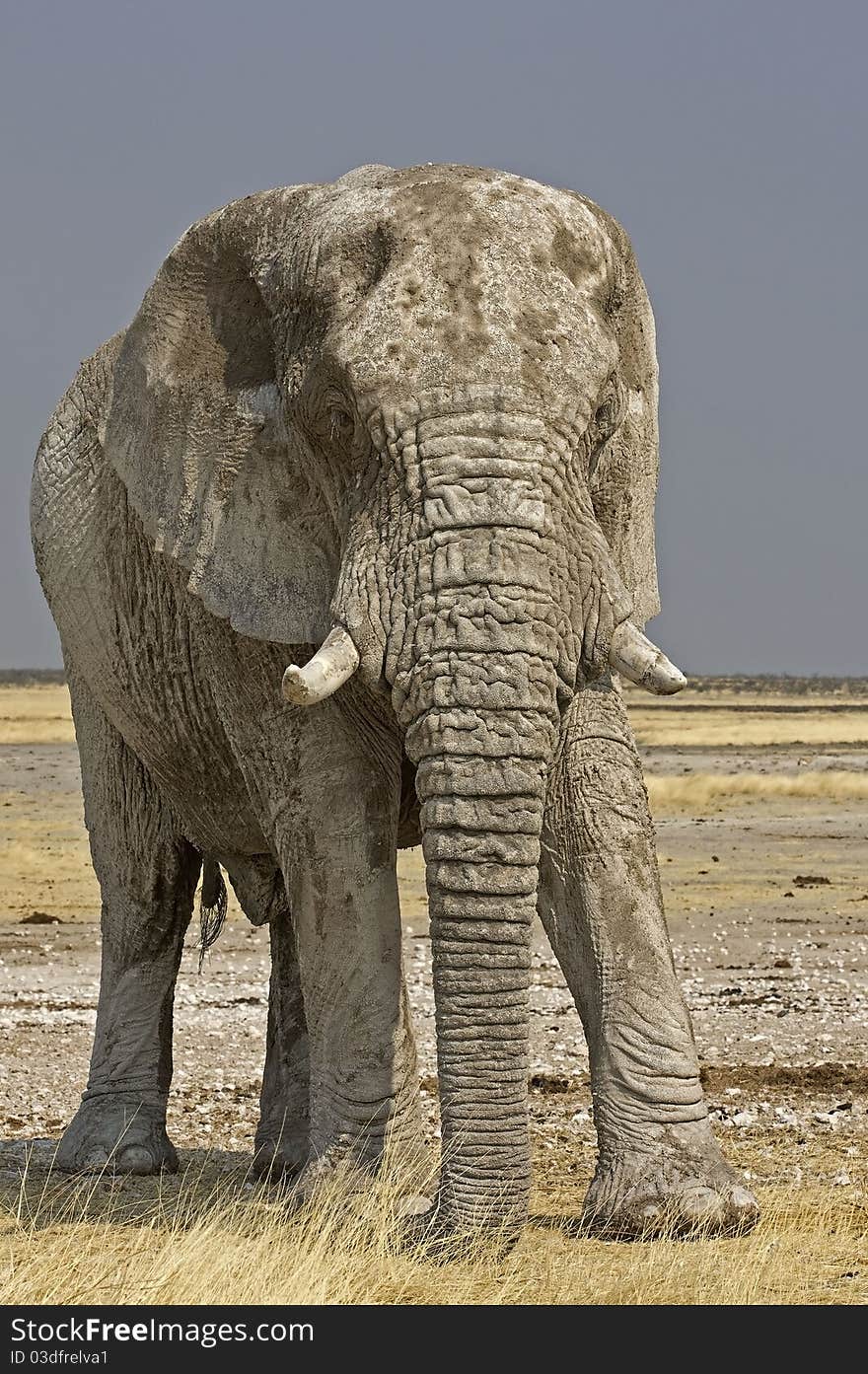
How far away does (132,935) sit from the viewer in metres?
10.3

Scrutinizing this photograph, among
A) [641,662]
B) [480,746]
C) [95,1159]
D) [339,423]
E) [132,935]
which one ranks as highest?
[339,423]

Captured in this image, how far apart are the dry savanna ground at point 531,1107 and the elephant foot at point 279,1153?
0.14 meters

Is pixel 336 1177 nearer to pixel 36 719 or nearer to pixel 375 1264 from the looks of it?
pixel 375 1264

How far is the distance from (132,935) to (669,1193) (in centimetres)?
331

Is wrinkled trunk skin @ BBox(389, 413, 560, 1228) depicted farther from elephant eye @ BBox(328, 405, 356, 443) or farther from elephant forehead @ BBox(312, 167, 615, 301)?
elephant forehead @ BBox(312, 167, 615, 301)

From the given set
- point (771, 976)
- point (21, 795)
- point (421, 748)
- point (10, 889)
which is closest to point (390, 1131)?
point (421, 748)

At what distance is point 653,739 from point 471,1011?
5160 centimetres

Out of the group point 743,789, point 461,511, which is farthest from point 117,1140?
point 743,789

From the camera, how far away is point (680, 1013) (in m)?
8.11

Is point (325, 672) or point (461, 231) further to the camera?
point (461, 231)

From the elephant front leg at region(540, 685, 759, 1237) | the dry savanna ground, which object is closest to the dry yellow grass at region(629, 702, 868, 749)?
the dry savanna ground

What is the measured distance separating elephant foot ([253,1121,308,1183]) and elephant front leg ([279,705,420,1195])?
4.97ft

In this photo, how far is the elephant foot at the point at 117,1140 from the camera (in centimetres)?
999

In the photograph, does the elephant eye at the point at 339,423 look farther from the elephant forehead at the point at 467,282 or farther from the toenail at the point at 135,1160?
the toenail at the point at 135,1160
